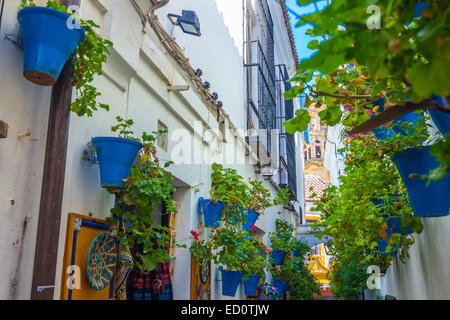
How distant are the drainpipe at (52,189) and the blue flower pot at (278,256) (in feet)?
22.8

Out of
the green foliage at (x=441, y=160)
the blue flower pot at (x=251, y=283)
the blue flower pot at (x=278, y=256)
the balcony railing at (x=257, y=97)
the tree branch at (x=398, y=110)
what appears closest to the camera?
the green foliage at (x=441, y=160)

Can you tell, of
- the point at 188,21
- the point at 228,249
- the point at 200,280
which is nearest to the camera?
the point at 188,21

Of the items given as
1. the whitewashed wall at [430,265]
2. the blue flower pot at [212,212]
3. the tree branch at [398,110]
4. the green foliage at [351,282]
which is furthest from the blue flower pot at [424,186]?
the green foliage at [351,282]

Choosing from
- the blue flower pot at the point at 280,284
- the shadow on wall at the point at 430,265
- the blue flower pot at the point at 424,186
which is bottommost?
the blue flower pot at the point at 280,284

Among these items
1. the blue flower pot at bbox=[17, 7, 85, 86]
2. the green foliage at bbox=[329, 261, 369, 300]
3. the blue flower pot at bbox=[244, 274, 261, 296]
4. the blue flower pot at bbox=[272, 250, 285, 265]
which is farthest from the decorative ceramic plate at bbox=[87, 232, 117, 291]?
the blue flower pot at bbox=[272, 250, 285, 265]

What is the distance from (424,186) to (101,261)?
6.44 ft

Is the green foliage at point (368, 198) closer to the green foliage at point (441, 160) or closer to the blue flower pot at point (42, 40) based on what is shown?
the green foliage at point (441, 160)

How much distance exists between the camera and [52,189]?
226cm

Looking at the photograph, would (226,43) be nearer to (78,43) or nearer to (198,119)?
(198,119)

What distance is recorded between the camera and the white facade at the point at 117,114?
6.91 feet

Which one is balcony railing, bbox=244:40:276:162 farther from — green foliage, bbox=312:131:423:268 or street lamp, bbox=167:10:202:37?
green foliage, bbox=312:131:423:268

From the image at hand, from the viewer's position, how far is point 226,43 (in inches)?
275

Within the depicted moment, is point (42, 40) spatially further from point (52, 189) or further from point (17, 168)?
point (52, 189)

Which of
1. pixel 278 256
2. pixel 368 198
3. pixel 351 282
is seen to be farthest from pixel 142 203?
pixel 278 256
